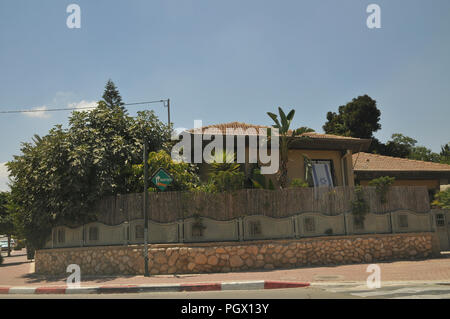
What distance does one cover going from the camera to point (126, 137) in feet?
53.3

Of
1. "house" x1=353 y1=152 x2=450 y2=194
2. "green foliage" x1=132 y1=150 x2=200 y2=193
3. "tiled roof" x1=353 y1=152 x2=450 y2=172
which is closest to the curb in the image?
"green foliage" x1=132 y1=150 x2=200 y2=193

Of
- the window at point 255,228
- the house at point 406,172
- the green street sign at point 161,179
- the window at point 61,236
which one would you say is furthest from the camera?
the house at point 406,172

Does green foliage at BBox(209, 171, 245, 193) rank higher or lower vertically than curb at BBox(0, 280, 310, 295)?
higher

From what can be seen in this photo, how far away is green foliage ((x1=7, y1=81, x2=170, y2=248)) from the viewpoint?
45.9 feet

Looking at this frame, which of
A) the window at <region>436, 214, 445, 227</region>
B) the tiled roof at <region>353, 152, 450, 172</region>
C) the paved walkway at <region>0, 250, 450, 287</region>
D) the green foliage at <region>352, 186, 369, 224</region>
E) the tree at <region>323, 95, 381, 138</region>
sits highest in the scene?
the tree at <region>323, 95, 381, 138</region>

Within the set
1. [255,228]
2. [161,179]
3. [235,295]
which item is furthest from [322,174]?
[235,295]

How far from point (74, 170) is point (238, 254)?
21.7ft

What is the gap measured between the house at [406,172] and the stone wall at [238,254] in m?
8.01

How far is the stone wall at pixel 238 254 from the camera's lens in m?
13.3

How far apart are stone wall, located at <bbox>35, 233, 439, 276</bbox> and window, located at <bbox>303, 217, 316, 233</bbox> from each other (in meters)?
0.45

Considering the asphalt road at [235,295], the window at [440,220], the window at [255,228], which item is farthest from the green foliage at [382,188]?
the asphalt road at [235,295]

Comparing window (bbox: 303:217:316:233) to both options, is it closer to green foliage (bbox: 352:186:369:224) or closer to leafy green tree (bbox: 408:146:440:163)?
green foliage (bbox: 352:186:369:224)

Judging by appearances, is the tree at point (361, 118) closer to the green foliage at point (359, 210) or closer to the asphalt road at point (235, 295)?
the green foliage at point (359, 210)
